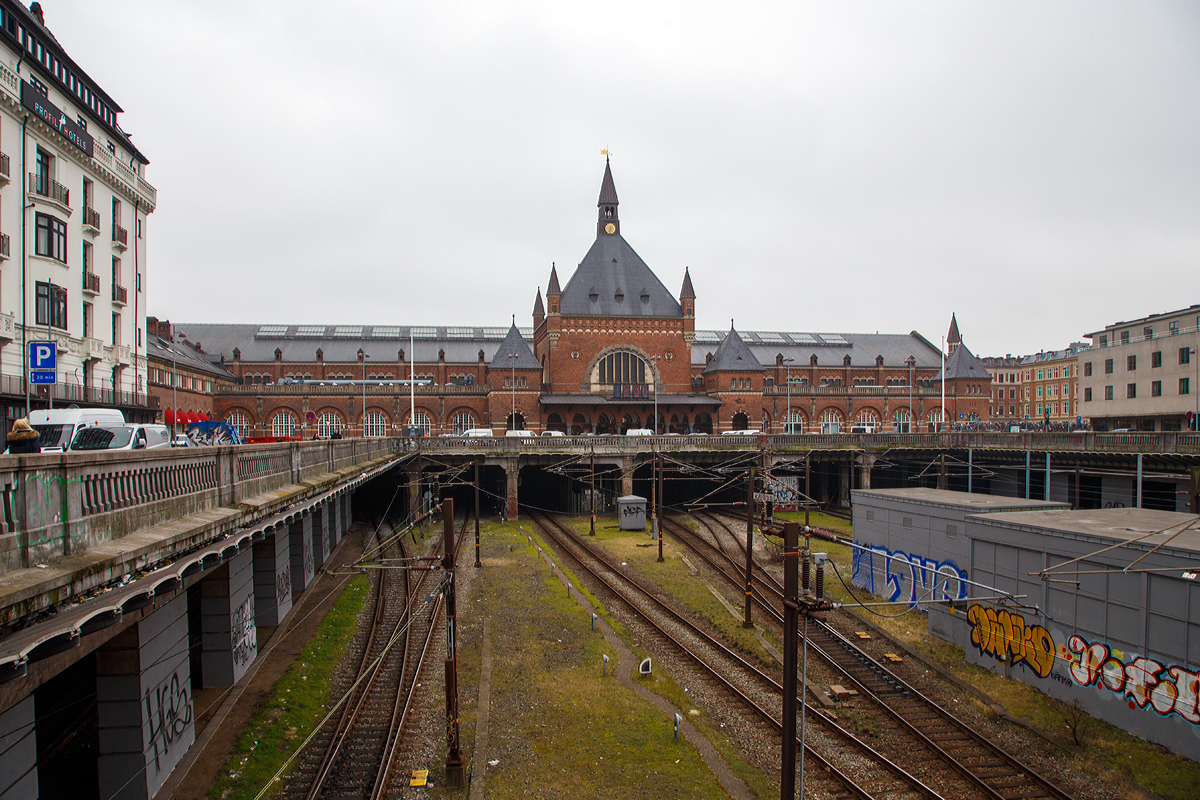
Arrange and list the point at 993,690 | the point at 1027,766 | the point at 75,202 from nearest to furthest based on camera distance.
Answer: the point at 1027,766
the point at 993,690
the point at 75,202

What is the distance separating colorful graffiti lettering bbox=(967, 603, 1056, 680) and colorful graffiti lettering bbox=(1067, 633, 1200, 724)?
2.50 ft

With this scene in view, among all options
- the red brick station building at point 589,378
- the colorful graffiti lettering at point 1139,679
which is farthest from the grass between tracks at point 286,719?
the red brick station building at point 589,378

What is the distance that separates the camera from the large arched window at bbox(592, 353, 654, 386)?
239 feet

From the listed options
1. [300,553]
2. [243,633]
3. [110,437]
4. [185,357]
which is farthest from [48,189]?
[185,357]

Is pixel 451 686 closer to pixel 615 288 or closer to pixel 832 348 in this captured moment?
pixel 615 288

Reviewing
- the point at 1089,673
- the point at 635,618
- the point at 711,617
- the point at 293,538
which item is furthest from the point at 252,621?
the point at 1089,673

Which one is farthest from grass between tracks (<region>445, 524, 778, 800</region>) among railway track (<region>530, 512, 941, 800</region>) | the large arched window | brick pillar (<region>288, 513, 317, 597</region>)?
the large arched window

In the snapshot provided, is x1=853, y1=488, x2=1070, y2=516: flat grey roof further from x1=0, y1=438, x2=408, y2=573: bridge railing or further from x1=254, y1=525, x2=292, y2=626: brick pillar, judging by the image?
x1=0, y1=438, x2=408, y2=573: bridge railing

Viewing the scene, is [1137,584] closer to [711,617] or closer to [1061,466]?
[711,617]

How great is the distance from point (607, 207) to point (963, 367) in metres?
47.7

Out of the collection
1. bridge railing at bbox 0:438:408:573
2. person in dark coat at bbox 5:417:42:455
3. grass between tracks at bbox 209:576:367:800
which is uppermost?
person in dark coat at bbox 5:417:42:455

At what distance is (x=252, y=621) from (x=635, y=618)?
12902 mm

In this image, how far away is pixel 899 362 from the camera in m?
92.2

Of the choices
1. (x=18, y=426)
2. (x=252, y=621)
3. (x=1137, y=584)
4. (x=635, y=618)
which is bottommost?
(x=635, y=618)
